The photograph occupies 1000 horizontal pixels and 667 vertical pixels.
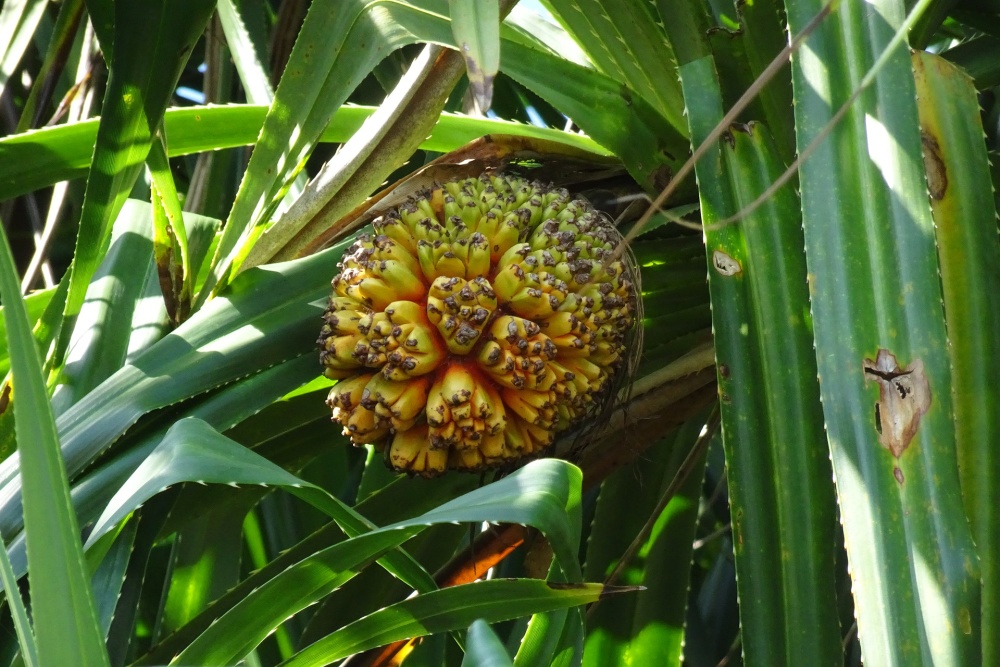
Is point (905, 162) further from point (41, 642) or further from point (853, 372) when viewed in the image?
point (41, 642)

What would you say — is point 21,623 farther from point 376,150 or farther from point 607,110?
point 607,110

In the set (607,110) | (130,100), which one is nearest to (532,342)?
(607,110)

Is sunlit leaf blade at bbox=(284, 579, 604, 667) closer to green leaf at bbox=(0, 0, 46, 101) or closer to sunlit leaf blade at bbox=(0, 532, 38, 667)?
sunlit leaf blade at bbox=(0, 532, 38, 667)

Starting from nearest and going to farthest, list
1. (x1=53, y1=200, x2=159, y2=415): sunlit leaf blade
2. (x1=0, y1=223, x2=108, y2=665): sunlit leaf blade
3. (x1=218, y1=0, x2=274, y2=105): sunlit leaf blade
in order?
1. (x1=0, y1=223, x2=108, y2=665): sunlit leaf blade
2. (x1=53, y1=200, x2=159, y2=415): sunlit leaf blade
3. (x1=218, y1=0, x2=274, y2=105): sunlit leaf blade

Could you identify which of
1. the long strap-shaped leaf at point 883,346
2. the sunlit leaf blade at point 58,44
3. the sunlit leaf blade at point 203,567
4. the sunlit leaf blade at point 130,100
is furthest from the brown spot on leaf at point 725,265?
the sunlit leaf blade at point 58,44

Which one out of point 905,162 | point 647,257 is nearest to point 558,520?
point 905,162

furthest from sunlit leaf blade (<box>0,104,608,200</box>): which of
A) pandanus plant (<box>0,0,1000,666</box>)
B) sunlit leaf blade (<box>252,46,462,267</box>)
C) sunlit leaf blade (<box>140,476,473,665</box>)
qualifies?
sunlit leaf blade (<box>140,476,473,665</box>)
